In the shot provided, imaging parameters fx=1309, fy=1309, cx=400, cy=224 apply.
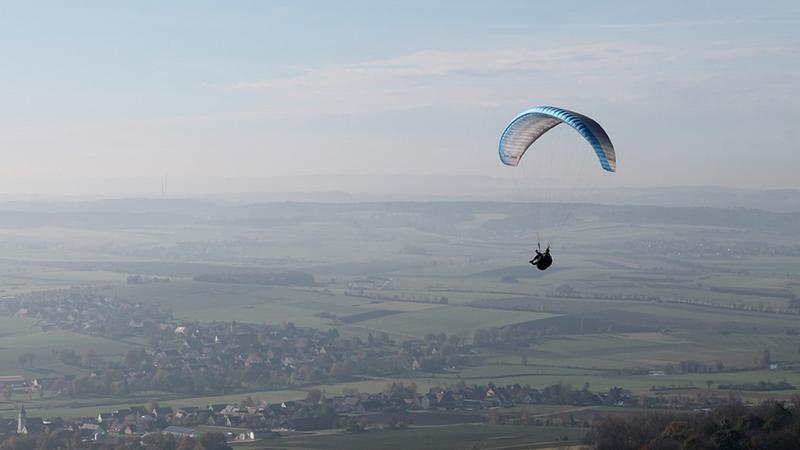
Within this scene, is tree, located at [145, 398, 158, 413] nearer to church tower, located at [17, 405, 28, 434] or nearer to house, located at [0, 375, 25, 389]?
church tower, located at [17, 405, 28, 434]

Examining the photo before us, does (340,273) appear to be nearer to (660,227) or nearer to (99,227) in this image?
(660,227)

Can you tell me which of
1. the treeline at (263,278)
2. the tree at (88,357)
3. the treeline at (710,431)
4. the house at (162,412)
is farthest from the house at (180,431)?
the treeline at (263,278)

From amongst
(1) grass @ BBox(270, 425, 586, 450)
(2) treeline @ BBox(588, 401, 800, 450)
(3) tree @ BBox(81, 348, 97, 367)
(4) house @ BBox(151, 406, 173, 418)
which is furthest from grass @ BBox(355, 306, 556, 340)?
(2) treeline @ BBox(588, 401, 800, 450)

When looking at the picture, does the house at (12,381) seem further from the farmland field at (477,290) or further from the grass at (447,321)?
the grass at (447,321)

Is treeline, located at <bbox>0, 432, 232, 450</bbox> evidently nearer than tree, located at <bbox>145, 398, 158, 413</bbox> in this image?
Yes

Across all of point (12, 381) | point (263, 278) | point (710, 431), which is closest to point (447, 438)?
point (710, 431)
